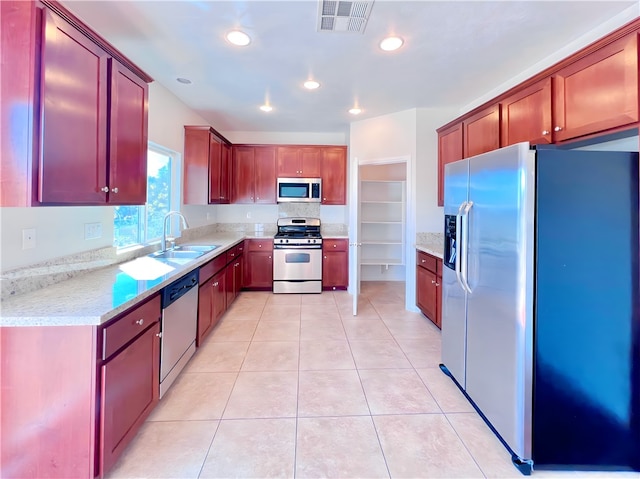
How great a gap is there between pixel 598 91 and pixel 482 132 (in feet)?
3.59

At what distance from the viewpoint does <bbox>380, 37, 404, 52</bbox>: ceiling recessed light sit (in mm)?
2188

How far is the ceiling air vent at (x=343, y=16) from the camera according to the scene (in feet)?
5.89

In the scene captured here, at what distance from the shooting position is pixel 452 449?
1.66 meters

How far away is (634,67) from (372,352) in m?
2.57

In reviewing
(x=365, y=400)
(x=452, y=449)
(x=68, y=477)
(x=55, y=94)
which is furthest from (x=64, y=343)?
(x=452, y=449)

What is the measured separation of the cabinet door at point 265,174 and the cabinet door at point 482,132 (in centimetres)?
295

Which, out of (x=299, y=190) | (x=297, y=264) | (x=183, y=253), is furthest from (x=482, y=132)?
(x=183, y=253)

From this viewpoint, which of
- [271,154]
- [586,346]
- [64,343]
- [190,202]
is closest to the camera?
[64,343]

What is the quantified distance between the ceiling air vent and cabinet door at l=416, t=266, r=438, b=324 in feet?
8.10

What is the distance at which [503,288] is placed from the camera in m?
1.63

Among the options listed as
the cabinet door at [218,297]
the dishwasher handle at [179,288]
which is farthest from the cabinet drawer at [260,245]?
the dishwasher handle at [179,288]

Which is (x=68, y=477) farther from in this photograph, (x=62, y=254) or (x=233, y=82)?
(x=233, y=82)

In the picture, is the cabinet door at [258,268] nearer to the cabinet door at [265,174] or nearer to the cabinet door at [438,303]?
the cabinet door at [265,174]

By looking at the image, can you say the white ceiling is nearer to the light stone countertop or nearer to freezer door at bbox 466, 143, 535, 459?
freezer door at bbox 466, 143, 535, 459
